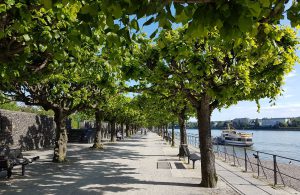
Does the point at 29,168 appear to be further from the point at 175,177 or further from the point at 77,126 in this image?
the point at 77,126

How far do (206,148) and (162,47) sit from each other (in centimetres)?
740

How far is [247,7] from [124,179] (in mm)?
10944

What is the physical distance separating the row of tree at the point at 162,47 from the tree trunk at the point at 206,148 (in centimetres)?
3

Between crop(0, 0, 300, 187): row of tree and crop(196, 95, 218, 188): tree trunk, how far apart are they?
33mm

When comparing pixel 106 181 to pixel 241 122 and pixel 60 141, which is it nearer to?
pixel 60 141

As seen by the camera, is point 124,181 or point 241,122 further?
point 241,122

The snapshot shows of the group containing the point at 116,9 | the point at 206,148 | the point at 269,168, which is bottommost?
the point at 269,168

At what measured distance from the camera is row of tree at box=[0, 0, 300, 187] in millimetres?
3735

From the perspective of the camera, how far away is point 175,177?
1375cm

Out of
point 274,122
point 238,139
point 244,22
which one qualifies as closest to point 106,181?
point 244,22

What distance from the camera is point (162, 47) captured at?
5547 millimetres

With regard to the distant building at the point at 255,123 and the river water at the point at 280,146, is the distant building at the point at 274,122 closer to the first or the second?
the distant building at the point at 255,123

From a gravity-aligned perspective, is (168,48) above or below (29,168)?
above

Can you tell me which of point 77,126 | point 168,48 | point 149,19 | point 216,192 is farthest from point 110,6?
point 77,126
